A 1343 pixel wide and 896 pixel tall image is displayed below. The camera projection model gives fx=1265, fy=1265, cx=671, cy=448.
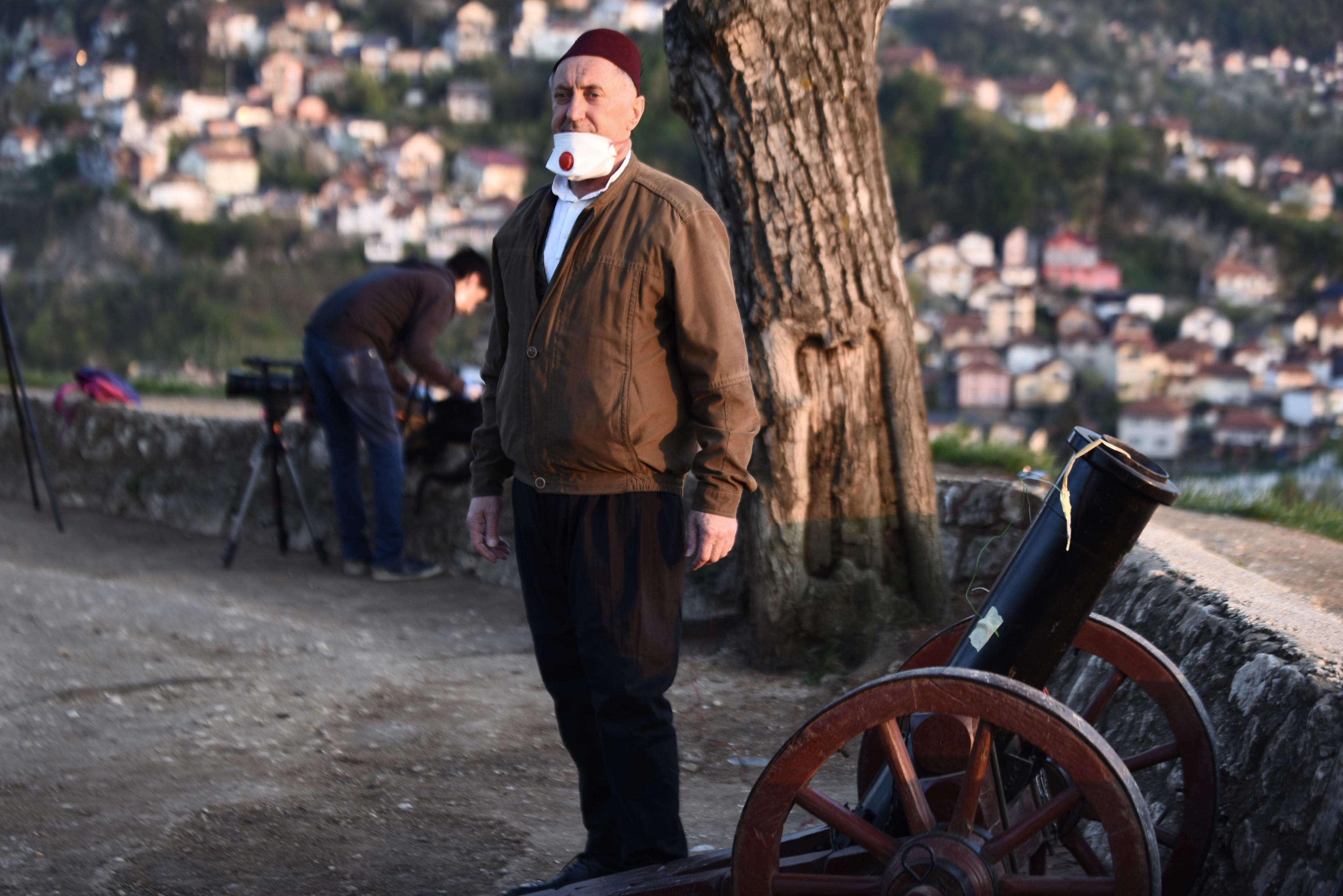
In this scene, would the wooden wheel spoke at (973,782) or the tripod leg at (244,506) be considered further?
the tripod leg at (244,506)

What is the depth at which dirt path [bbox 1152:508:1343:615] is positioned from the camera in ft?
12.9

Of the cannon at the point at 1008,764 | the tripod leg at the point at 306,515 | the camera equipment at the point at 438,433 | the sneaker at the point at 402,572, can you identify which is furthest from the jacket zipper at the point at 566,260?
the tripod leg at the point at 306,515

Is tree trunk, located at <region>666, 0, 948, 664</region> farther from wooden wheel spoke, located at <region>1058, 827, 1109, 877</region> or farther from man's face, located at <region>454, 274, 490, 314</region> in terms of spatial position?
wooden wheel spoke, located at <region>1058, 827, 1109, 877</region>

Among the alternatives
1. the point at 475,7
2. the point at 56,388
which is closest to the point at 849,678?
the point at 56,388

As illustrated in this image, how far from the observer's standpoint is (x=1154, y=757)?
255 centimetres

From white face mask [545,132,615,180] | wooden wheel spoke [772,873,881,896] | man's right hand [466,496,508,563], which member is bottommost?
wooden wheel spoke [772,873,881,896]

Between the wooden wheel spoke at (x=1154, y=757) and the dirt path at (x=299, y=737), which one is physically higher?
the wooden wheel spoke at (x=1154, y=757)

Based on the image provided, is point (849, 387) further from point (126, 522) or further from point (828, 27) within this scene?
point (126, 522)

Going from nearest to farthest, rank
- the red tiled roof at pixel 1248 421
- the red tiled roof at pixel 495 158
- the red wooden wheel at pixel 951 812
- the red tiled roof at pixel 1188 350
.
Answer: the red wooden wheel at pixel 951 812 < the red tiled roof at pixel 1248 421 < the red tiled roof at pixel 1188 350 < the red tiled roof at pixel 495 158

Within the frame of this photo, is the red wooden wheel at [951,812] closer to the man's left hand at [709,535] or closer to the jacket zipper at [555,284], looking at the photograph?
the man's left hand at [709,535]

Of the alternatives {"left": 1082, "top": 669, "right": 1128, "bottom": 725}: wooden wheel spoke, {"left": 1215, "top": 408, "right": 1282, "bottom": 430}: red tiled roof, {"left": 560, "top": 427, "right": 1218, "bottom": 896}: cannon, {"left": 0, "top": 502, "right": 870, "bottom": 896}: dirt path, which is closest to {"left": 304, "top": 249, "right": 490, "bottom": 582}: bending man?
{"left": 0, "top": 502, "right": 870, "bottom": 896}: dirt path

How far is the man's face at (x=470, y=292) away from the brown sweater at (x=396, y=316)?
0.03m

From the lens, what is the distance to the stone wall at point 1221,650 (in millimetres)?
2379

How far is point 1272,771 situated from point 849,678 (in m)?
2.12
